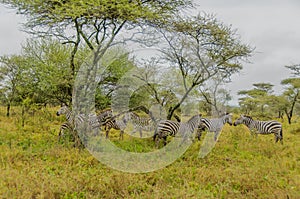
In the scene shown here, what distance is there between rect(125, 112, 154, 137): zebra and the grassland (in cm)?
150

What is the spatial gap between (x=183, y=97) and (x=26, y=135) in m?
6.21

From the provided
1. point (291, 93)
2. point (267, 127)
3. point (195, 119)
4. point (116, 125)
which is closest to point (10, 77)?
point (116, 125)

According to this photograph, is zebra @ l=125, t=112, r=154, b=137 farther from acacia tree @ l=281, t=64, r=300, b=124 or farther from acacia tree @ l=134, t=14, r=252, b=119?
acacia tree @ l=281, t=64, r=300, b=124

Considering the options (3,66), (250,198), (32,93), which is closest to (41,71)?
(32,93)

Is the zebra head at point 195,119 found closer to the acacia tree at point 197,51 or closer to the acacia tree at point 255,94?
the acacia tree at point 197,51

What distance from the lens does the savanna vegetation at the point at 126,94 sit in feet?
19.0

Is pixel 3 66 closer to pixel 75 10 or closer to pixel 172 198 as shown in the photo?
pixel 75 10

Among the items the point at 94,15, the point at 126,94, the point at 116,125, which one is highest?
the point at 94,15

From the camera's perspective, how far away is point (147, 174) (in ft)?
21.6

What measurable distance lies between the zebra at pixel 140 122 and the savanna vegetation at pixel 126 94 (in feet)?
1.67

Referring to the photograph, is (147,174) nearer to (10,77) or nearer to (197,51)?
(197,51)

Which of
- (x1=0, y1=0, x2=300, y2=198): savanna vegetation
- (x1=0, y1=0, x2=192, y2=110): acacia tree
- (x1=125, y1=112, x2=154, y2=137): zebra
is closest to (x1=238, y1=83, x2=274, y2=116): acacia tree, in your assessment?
(x1=0, y1=0, x2=300, y2=198): savanna vegetation

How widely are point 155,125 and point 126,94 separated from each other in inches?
64.3

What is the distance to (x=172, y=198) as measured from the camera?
513 centimetres
